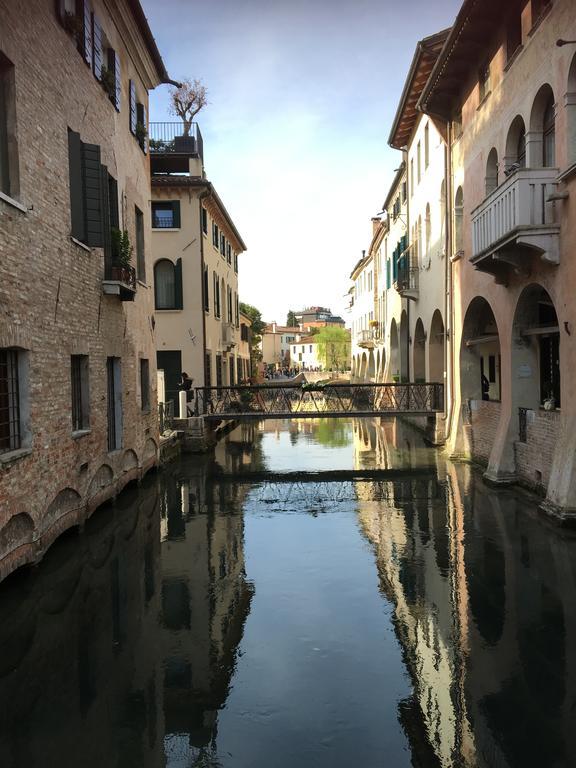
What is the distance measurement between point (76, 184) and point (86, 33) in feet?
9.77

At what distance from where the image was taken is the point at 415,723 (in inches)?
188

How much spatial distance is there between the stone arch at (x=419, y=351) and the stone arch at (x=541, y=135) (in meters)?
12.4

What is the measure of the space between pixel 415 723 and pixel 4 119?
27.0 ft

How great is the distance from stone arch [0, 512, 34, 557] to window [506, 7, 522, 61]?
12125mm

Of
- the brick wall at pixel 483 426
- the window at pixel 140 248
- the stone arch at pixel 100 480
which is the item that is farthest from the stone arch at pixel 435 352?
the stone arch at pixel 100 480

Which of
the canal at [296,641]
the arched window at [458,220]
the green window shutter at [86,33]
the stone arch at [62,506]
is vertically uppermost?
the green window shutter at [86,33]

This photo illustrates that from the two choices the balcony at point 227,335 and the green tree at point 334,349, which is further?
the green tree at point 334,349

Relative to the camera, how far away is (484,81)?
14.8 m

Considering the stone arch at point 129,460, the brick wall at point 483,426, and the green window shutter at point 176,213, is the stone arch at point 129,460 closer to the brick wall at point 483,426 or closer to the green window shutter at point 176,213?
the brick wall at point 483,426

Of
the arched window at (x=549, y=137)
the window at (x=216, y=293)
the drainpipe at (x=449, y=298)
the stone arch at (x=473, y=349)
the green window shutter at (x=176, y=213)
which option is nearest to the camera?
the arched window at (x=549, y=137)

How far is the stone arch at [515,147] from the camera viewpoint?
13.0 metres

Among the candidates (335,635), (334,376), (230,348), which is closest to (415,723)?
(335,635)

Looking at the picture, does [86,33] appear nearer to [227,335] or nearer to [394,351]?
[227,335]

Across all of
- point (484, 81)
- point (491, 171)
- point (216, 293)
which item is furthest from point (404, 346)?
point (484, 81)
